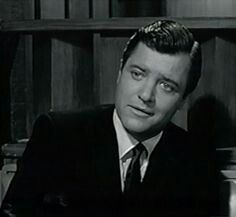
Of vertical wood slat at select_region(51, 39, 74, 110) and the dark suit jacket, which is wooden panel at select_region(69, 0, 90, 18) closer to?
vertical wood slat at select_region(51, 39, 74, 110)

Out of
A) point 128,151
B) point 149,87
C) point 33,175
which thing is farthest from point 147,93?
point 33,175

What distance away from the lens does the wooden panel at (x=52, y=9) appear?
0.92m

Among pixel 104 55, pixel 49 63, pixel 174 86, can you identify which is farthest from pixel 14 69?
pixel 174 86

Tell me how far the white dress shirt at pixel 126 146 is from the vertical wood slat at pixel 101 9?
22cm

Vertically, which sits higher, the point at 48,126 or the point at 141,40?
the point at 141,40

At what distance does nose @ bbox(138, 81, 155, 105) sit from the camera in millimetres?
764

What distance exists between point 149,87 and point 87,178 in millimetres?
184


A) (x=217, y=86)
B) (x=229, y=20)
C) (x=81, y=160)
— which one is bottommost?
(x=81, y=160)

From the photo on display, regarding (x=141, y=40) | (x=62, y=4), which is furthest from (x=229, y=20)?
(x=62, y=4)

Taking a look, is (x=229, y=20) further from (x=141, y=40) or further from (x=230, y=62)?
(x=141, y=40)

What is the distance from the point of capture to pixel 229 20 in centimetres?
87

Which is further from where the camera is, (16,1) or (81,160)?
(16,1)

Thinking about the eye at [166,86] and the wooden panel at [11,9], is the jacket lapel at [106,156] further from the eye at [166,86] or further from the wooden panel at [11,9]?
the wooden panel at [11,9]

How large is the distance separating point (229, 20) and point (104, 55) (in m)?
0.23
